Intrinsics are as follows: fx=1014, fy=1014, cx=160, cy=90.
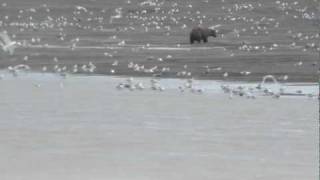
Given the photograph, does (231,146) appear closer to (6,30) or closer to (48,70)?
(48,70)

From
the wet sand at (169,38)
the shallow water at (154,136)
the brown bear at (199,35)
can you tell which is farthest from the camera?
the brown bear at (199,35)

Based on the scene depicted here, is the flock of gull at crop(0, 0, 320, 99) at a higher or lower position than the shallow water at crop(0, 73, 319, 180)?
higher

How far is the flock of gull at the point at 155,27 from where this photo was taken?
22.3m

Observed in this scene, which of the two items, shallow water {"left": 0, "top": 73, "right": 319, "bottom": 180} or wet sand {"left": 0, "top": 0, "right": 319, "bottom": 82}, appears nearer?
shallow water {"left": 0, "top": 73, "right": 319, "bottom": 180}

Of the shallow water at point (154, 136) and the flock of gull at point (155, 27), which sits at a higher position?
the flock of gull at point (155, 27)

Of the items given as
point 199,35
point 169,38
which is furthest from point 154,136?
point 169,38

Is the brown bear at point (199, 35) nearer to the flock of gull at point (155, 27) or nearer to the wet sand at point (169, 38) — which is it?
the wet sand at point (169, 38)

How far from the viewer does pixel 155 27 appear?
37.6 m

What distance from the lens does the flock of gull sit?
73.3 ft

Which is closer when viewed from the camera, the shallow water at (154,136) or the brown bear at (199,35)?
the shallow water at (154,136)

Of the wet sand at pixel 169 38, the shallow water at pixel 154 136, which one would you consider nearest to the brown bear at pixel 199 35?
the wet sand at pixel 169 38

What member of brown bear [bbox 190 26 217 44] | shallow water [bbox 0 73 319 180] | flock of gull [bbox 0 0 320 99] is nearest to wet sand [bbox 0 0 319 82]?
flock of gull [bbox 0 0 320 99]

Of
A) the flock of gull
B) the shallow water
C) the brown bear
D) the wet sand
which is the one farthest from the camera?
the brown bear

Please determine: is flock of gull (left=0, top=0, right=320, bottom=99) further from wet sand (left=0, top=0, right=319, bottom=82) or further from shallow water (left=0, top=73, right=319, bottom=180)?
shallow water (left=0, top=73, right=319, bottom=180)
